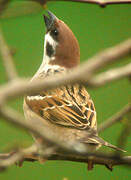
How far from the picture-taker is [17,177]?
340 cm

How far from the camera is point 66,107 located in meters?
2.66

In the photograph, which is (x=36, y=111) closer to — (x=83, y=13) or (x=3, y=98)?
(x=83, y=13)

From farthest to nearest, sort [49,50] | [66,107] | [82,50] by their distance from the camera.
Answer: [82,50], [49,50], [66,107]

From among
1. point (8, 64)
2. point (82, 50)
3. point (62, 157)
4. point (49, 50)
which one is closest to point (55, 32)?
point (49, 50)

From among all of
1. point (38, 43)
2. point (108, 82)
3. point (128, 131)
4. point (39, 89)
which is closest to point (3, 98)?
point (39, 89)

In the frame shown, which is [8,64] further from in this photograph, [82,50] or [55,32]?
[82,50]

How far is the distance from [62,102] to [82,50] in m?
1.15

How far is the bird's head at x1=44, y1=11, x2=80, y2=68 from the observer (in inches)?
119

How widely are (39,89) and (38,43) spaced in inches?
119

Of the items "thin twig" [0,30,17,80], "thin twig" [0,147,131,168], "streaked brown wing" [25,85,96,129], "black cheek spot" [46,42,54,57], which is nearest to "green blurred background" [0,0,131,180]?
"black cheek spot" [46,42,54,57]

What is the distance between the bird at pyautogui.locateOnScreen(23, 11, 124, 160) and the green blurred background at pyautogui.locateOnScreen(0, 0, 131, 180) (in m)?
0.27

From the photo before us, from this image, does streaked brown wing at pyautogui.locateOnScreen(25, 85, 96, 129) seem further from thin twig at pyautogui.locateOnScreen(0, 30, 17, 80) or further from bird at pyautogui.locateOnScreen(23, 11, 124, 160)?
thin twig at pyautogui.locateOnScreen(0, 30, 17, 80)

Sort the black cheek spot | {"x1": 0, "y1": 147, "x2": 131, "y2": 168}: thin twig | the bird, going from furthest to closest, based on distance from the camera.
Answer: the black cheek spot → the bird → {"x1": 0, "y1": 147, "x2": 131, "y2": 168}: thin twig

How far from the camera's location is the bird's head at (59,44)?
3025mm
